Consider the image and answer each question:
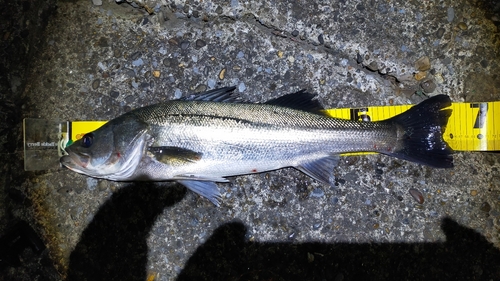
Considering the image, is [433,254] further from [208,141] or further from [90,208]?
[90,208]

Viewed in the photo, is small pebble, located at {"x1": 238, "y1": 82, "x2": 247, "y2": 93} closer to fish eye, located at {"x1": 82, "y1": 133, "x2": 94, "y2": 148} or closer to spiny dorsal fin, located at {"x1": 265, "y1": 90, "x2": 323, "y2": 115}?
spiny dorsal fin, located at {"x1": 265, "y1": 90, "x2": 323, "y2": 115}

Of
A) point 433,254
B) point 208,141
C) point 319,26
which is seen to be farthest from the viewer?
point 319,26

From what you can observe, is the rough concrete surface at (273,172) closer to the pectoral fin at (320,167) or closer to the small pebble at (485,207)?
the small pebble at (485,207)

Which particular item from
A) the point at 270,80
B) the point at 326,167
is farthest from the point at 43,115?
the point at 326,167

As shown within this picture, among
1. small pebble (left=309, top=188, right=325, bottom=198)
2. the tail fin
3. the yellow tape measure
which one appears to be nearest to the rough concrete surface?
small pebble (left=309, top=188, right=325, bottom=198)

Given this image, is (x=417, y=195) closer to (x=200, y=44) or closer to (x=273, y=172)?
(x=273, y=172)

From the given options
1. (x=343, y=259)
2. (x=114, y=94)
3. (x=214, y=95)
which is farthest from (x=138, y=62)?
(x=343, y=259)

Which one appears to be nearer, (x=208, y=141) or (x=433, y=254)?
(x=208, y=141)

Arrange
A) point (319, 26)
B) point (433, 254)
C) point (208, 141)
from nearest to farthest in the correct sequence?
1. point (208, 141)
2. point (433, 254)
3. point (319, 26)
